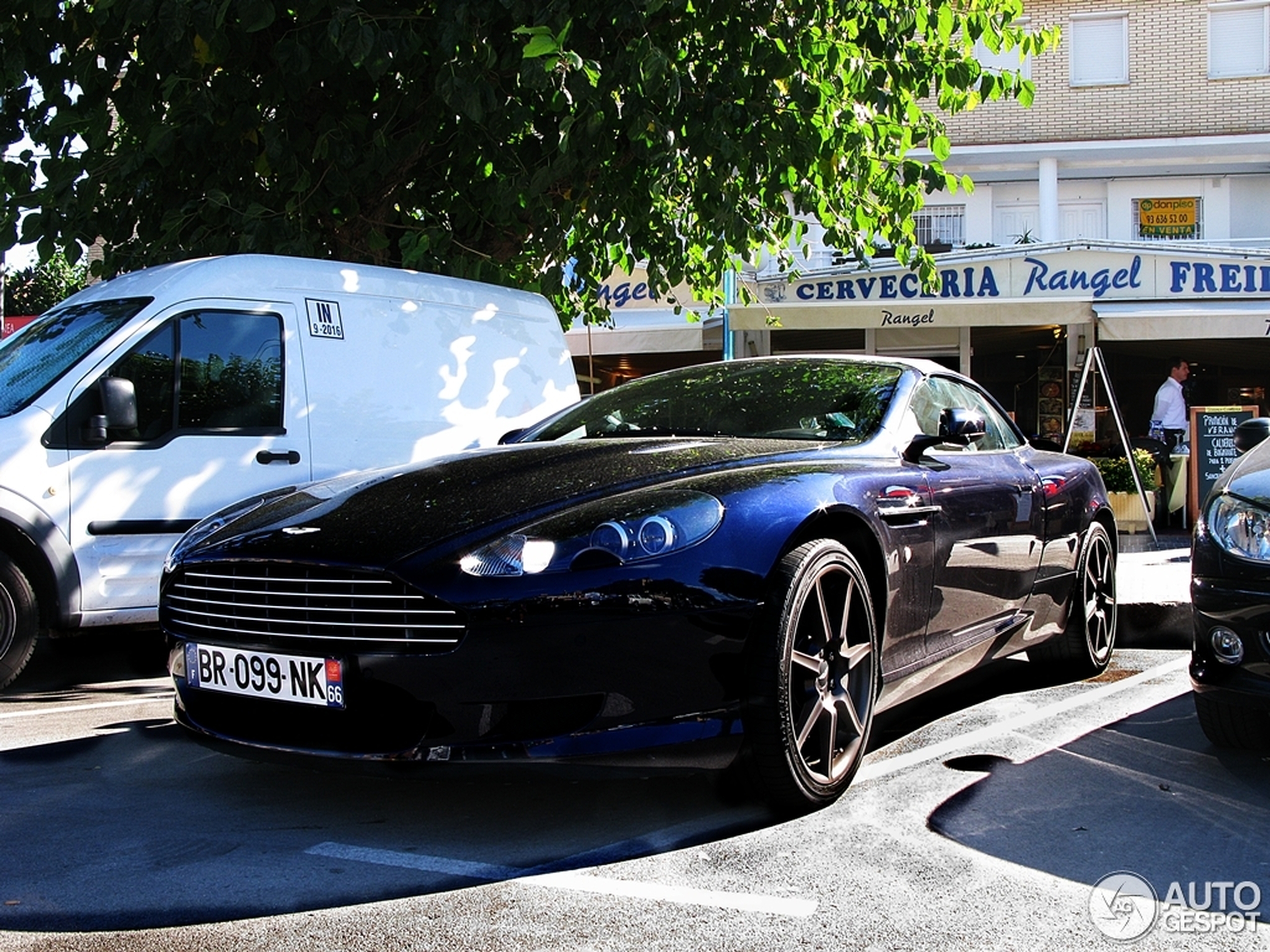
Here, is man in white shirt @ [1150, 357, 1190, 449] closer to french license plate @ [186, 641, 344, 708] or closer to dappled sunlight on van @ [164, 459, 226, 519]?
dappled sunlight on van @ [164, 459, 226, 519]

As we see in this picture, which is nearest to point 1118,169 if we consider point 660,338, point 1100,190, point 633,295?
point 1100,190

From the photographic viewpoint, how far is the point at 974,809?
143 inches

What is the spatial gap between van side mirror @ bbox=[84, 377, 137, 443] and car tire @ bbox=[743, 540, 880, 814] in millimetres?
3473

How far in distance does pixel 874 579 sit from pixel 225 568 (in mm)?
1914

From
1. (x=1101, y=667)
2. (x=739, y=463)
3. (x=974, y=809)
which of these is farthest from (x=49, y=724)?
(x=1101, y=667)

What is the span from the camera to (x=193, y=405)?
6086 millimetres

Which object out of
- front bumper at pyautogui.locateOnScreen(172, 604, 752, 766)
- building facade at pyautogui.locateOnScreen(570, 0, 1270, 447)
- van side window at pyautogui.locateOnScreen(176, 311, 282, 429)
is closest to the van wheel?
van side window at pyautogui.locateOnScreen(176, 311, 282, 429)

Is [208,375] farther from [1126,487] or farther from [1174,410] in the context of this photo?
[1174,410]

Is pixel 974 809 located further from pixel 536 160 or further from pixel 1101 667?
pixel 536 160

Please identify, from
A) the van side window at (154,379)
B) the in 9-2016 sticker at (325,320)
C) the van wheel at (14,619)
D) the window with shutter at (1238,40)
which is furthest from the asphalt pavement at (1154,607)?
the window with shutter at (1238,40)

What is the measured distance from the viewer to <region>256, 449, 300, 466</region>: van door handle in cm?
623

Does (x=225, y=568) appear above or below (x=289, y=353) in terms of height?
below

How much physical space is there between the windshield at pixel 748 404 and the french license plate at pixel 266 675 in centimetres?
160

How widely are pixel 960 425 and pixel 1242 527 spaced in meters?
0.93
